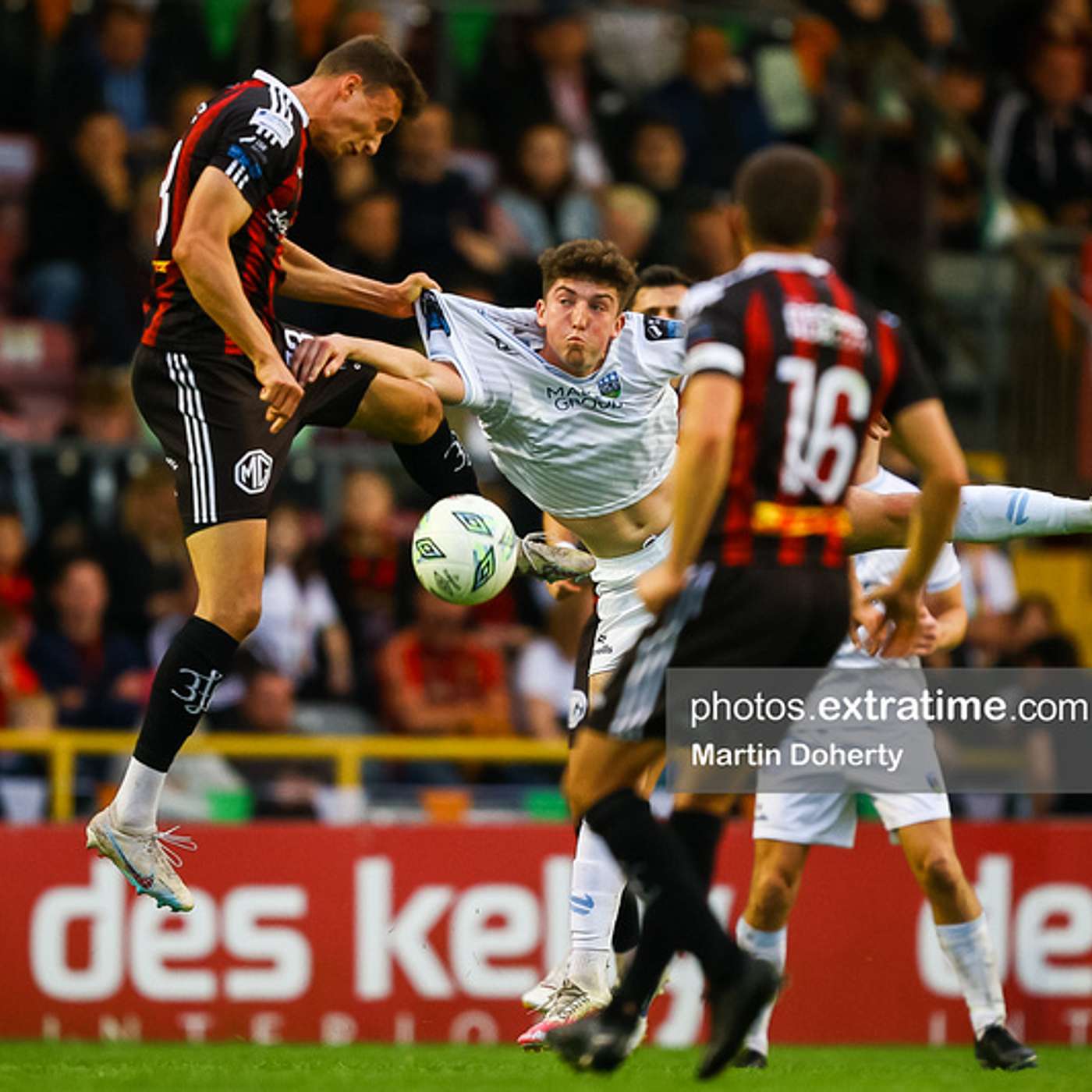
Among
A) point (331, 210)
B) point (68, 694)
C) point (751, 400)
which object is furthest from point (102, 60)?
point (751, 400)

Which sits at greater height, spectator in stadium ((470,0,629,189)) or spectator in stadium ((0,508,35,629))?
spectator in stadium ((470,0,629,189))

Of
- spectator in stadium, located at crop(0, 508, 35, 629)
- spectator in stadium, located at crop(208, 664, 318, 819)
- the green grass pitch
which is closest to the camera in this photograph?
the green grass pitch

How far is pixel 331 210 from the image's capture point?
12.9 metres

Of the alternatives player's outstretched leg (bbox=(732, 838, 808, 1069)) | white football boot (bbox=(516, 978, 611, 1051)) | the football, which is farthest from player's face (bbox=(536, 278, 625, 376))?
white football boot (bbox=(516, 978, 611, 1051))

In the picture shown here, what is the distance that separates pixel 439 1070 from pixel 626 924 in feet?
3.50

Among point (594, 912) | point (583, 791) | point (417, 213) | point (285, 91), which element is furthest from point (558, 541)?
point (417, 213)

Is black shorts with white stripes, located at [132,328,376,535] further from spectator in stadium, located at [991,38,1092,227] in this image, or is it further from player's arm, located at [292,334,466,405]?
spectator in stadium, located at [991,38,1092,227]

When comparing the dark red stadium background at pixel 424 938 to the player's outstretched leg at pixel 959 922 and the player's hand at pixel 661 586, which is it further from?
the player's hand at pixel 661 586

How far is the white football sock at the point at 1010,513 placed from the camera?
8242 mm

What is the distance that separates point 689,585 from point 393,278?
6957 mm

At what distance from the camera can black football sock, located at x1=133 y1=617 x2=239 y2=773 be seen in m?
7.43

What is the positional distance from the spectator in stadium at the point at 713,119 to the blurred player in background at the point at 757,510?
28.4 feet

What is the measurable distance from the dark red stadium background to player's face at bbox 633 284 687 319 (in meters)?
2.84

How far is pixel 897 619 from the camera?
6.36m
